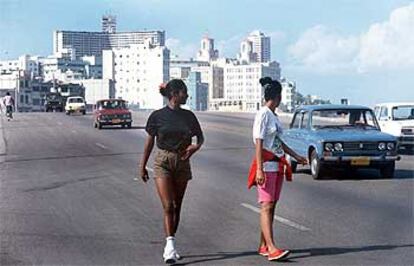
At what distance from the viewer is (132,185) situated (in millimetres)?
16531

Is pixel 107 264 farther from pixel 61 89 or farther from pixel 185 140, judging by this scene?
pixel 61 89

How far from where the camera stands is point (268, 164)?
351 inches

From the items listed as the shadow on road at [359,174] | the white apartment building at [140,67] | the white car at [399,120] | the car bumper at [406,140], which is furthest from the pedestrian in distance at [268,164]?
the car bumper at [406,140]

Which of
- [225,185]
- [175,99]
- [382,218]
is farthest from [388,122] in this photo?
[175,99]

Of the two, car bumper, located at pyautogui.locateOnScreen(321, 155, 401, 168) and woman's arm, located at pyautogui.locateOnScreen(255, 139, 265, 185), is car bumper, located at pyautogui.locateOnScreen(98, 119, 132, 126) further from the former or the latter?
woman's arm, located at pyautogui.locateOnScreen(255, 139, 265, 185)

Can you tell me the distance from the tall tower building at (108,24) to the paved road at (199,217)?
3413 mm

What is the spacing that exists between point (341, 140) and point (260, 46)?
3.31 meters

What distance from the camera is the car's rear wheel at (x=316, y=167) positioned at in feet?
57.0

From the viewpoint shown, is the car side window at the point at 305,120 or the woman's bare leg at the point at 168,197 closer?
the woman's bare leg at the point at 168,197

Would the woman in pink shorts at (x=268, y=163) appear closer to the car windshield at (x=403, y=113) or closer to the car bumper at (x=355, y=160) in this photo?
the car bumper at (x=355, y=160)

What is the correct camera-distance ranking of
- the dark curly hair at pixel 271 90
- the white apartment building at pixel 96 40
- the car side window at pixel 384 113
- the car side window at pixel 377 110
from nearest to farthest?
1. the dark curly hair at pixel 271 90
2. the white apartment building at pixel 96 40
3. the car side window at pixel 384 113
4. the car side window at pixel 377 110

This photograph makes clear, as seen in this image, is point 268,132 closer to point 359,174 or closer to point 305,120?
point 305,120

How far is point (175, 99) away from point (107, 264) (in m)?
1.80

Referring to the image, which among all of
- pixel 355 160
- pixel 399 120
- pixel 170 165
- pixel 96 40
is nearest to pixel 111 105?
pixel 96 40
